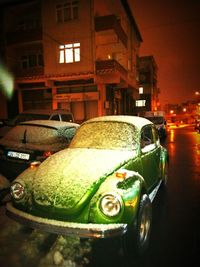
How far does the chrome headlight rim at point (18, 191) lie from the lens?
378 centimetres

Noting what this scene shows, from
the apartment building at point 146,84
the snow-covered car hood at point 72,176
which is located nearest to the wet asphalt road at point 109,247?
the snow-covered car hood at point 72,176

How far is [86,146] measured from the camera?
491cm

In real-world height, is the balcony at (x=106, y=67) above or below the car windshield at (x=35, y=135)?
above

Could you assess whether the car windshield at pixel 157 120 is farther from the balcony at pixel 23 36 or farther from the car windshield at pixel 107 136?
the car windshield at pixel 107 136

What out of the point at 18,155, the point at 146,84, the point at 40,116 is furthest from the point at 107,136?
the point at 146,84

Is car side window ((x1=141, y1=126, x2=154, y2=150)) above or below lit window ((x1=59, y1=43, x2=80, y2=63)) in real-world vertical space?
below

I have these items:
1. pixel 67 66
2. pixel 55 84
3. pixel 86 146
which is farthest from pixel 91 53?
pixel 86 146

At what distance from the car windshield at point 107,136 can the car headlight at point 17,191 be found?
1.47 meters

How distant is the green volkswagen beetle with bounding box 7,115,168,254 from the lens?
324 cm

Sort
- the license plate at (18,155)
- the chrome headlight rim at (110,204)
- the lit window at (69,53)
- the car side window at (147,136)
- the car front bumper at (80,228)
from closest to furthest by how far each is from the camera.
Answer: the car front bumper at (80,228) → the chrome headlight rim at (110,204) → the car side window at (147,136) → the license plate at (18,155) → the lit window at (69,53)

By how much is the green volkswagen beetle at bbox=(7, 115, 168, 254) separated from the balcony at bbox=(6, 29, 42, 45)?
21.2 m

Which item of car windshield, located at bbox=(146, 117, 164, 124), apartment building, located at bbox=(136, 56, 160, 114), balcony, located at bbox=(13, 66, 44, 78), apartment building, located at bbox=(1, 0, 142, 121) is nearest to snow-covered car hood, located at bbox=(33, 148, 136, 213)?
car windshield, located at bbox=(146, 117, 164, 124)

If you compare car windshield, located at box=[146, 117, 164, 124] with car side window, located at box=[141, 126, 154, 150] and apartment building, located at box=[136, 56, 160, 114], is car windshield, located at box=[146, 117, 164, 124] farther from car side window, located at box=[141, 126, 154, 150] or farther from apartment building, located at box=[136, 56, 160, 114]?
apartment building, located at box=[136, 56, 160, 114]

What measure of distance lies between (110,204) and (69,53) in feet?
69.7
